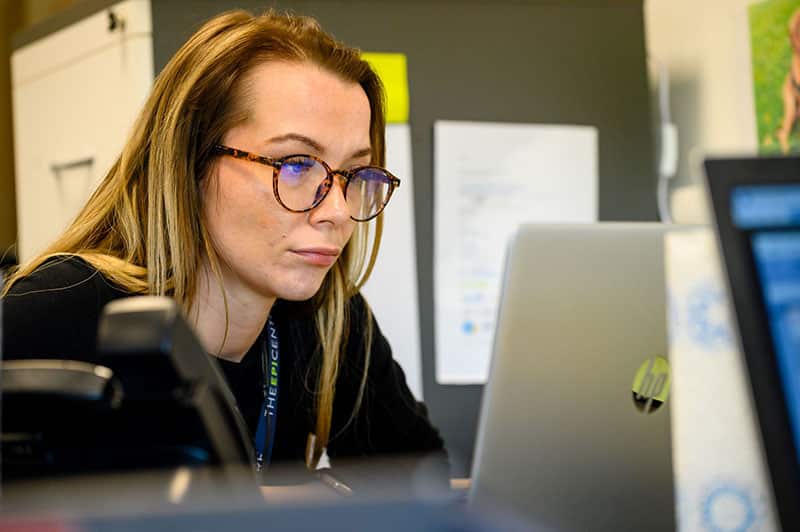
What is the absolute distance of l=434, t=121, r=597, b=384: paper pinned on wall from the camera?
Result: 6.09 feet

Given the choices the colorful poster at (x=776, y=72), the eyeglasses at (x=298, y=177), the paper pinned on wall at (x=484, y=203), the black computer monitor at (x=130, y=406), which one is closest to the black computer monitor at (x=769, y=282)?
the black computer monitor at (x=130, y=406)

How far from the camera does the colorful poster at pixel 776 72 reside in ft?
5.49

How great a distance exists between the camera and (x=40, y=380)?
0.46m

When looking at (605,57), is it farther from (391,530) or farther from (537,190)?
(391,530)

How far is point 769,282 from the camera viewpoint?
550 millimetres

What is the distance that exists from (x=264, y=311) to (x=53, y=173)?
0.89 metres

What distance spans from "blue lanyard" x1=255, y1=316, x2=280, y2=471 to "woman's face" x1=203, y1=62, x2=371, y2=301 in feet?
0.42

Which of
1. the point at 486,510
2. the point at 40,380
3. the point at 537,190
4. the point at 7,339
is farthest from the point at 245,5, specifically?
the point at 486,510

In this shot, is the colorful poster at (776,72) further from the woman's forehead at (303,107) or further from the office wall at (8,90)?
the office wall at (8,90)

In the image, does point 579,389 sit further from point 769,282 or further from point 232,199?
point 232,199

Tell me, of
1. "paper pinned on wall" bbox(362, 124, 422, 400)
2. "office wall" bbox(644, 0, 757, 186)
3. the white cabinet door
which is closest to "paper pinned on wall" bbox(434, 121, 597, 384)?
"paper pinned on wall" bbox(362, 124, 422, 400)

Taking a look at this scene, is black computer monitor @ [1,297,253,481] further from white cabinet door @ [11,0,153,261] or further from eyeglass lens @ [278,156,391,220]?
white cabinet door @ [11,0,153,261]

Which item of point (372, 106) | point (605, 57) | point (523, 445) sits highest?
point (605, 57)

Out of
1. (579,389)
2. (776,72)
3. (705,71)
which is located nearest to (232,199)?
(579,389)
